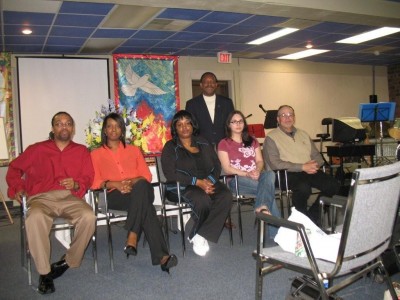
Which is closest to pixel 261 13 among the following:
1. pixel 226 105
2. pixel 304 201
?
pixel 226 105

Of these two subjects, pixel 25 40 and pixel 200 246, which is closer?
pixel 200 246

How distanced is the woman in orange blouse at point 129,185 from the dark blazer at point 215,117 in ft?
3.61

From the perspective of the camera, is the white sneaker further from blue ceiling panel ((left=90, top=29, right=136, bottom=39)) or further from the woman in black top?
blue ceiling panel ((left=90, top=29, right=136, bottom=39))

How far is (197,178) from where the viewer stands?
3.47 meters

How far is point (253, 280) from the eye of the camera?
267 centimetres

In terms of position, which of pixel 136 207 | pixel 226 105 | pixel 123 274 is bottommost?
pixel 123 274

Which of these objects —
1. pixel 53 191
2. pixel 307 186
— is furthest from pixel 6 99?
pixel 307 186

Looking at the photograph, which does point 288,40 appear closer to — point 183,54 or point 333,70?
point 183,54

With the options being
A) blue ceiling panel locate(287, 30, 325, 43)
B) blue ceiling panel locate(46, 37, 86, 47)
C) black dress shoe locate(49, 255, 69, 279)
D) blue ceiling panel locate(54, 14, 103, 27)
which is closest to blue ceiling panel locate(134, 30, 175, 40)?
blue ceiling panel locate(54, 14, 103, 27)

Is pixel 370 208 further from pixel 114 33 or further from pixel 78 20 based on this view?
pixel 114 33

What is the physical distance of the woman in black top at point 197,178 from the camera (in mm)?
3262

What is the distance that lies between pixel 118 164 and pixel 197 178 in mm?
707

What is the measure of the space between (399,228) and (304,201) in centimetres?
137

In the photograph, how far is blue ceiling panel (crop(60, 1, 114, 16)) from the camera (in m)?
4.83
